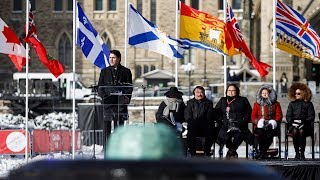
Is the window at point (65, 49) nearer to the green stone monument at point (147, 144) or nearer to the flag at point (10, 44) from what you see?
the flag at point (10, 44)

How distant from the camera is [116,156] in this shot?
5.17m

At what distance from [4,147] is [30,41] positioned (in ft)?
14.5

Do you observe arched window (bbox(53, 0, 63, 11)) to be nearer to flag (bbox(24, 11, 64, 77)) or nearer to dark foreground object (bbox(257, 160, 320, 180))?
flag (bbox(24, 11, 64, 77))

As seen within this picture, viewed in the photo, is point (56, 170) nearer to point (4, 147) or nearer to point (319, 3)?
point (4, 147)

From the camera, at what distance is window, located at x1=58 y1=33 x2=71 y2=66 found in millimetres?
64562

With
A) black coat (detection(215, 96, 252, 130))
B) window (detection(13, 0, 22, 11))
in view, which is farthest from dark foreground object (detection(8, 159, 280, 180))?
window (detection(13, 0, 22, 11))

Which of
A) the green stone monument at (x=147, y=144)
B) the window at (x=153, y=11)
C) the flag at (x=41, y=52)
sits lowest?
the green stone monument at (x=147, y=144)

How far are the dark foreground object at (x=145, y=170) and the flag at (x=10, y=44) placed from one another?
A: 52.8 ft

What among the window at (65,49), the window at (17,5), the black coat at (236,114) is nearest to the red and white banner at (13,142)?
the black coat at (236,114)

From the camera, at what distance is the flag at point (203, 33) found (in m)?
22.2

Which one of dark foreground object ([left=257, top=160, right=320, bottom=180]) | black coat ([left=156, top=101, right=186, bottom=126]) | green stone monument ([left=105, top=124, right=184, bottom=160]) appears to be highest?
green stone monument ([left=105, top=124, right=184, bottom=160])

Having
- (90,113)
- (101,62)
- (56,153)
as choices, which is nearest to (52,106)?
(90,113)

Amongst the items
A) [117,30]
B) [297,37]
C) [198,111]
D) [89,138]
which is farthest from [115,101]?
[117,30]

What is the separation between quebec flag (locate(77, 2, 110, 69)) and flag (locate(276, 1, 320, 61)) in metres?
3.78
